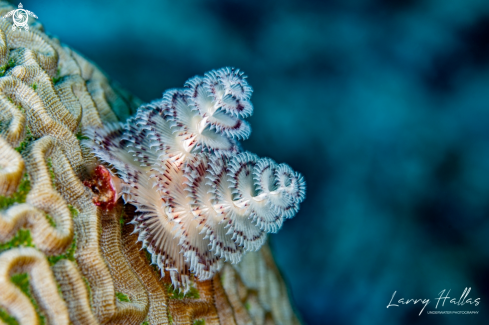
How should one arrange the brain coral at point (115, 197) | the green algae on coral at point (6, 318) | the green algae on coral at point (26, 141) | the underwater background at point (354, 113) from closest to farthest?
the green algae on coral at point (6, 318)
the brain coral at point (115, 197)
the green algae on coral at point (26, 141)
the underwater background at point (354, 113)

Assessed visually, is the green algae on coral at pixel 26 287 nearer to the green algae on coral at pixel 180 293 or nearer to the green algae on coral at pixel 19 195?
the green algae on coral at pixel 19 195

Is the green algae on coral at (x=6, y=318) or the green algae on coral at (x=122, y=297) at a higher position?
the green algae on coral at (x=6, y=318)

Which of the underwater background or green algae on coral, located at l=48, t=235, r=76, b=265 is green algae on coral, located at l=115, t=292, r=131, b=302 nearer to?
green algae on coral, located at l=48, t=235, r=76, b=265

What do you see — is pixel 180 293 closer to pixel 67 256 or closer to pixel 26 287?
pixel 67 256

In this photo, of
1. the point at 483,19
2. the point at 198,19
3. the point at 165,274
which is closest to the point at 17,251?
the point at 165,274

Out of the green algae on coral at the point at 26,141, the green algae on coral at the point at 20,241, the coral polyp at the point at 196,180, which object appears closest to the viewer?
the green algae on coral at the point at 20,241

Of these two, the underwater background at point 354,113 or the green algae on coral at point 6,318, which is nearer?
the green algae on coral at point 6,318

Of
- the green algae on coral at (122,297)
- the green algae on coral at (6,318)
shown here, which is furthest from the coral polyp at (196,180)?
the green algae on coral at (6,318)
